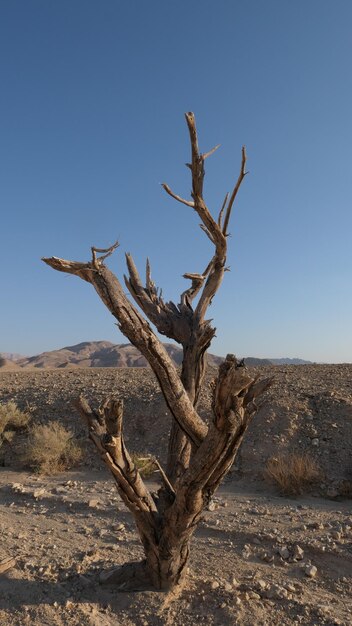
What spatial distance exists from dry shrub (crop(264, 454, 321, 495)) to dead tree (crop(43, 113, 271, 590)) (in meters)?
4.18

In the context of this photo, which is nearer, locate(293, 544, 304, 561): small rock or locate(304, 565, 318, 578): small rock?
locate(304, 565, 318, 578): small rock

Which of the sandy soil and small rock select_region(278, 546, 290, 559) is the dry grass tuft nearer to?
the sandy soil

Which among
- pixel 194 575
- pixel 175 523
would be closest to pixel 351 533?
pixel 194 575

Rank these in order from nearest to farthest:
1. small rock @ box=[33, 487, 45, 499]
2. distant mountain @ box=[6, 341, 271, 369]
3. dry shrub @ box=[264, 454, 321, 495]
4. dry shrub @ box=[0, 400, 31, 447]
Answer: small rock @ box=[33, 487, 45, 499]
dry shrub @ box=[264, 454, 321, 495]
dry shrub @ box=[0, 400, 31, 447]
distant mountain @ box=[6, 341, 271, 369]

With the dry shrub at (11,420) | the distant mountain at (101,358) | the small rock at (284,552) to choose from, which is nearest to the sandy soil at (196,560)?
the small rock at (284,552)

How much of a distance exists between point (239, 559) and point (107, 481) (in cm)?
402

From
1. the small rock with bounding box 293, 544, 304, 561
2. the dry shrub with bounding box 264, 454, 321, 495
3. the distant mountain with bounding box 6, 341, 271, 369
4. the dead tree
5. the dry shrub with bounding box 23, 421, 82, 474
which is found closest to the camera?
the dead tree

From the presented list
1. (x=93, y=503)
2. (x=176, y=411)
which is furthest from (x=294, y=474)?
(x=176, y=411)

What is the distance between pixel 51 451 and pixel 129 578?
18.1 feet

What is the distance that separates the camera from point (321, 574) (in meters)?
5.38

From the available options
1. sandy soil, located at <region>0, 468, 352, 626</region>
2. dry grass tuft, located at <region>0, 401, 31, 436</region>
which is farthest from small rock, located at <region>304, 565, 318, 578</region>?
dry grass tuft, located at <region>0, 401, 31, 436</region>

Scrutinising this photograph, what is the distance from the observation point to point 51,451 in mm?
9883

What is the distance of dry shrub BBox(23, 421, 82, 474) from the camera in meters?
9.75

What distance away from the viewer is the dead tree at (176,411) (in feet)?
12.1
